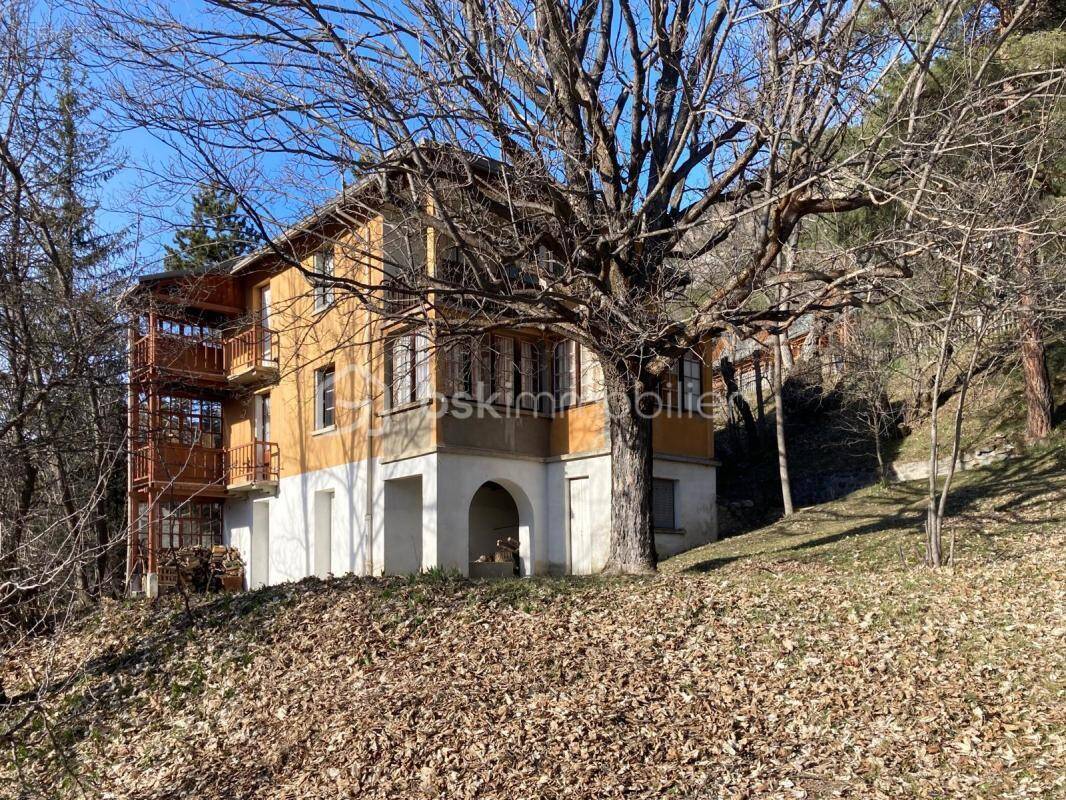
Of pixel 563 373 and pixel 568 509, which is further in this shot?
pixel 563 373

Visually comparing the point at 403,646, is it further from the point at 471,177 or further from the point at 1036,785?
the point at 1036,785

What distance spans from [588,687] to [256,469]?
15445mm

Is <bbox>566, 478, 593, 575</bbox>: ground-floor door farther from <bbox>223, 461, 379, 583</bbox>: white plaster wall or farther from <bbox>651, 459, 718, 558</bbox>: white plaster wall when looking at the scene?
<bbox>223, 461, 379, 583</bbox>: white plaster wall

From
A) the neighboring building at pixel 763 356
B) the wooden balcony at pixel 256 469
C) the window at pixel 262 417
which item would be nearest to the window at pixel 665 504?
the neighboring building at pixel 763 356

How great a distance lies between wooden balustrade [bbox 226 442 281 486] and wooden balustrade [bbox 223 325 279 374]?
1.98 metres

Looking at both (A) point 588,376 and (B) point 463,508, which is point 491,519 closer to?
(B) point 463,508

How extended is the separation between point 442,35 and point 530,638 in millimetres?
6765

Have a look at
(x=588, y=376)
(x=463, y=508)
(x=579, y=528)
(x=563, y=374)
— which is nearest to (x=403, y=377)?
(x=463, y=508)

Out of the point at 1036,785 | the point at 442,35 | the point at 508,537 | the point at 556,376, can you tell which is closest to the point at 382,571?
the point at 508,537

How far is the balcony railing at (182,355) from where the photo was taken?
20.1 m

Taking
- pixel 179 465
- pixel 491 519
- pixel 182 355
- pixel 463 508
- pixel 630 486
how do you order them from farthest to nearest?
pixel 179 465
pixel 182 355
pixel 491 519
pixel 463 508
pixel 630 486

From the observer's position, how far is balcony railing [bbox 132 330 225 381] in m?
20.1

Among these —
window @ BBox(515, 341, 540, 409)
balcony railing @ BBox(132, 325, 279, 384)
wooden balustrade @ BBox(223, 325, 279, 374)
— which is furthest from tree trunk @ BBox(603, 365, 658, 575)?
wooden balustrade @ BBox(223, 325, 279, 374)

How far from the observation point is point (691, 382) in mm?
20516
